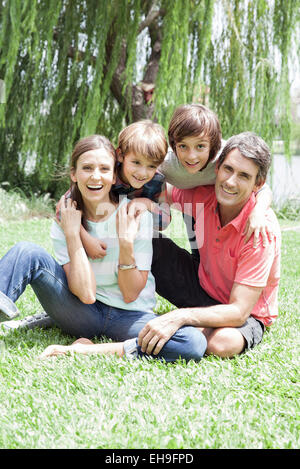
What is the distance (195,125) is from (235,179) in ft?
1.04

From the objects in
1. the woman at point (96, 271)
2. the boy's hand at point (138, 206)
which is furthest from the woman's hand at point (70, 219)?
the boy's hand at point (138, 206)

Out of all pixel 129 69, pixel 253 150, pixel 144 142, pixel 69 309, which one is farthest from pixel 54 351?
pixel 129 69

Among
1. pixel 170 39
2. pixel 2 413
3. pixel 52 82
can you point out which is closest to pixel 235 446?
pixel 2 413

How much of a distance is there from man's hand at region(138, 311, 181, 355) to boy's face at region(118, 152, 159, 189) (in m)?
0.65

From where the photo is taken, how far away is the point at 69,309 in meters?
2.37

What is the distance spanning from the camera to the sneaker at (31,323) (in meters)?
2.66

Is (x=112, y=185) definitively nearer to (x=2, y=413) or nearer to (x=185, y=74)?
(x=2, y=413)

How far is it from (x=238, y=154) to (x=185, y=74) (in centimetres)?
443

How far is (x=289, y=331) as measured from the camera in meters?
2.75

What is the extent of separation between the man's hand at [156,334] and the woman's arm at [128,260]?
201 millimetres

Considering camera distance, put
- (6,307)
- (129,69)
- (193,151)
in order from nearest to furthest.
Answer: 1. (6,307)
2. (193,151)
3. (129,69)

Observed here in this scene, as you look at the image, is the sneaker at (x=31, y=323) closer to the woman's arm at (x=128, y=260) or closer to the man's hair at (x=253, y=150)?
the woman's arm at (x=128, y=260)

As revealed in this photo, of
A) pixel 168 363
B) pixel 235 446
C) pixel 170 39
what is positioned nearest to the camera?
pixel 235 446

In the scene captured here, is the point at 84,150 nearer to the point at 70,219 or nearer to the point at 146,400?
the point at 70,219
